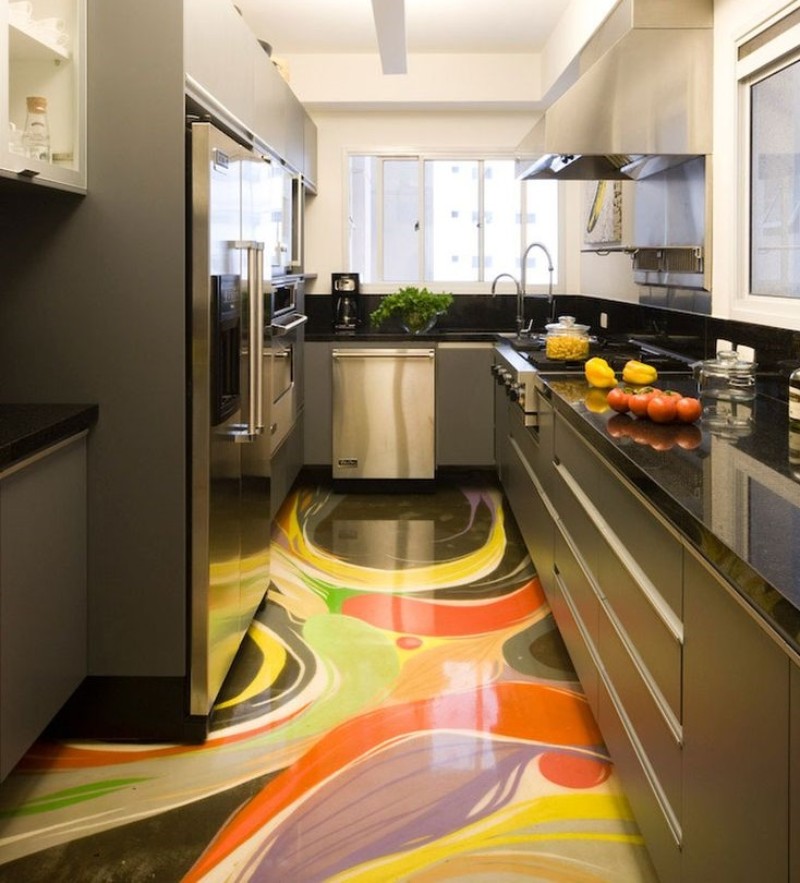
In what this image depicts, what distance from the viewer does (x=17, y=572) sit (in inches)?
87.9

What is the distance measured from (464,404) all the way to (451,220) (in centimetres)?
135

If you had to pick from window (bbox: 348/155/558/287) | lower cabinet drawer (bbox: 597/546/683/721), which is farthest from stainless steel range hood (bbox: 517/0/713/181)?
window (bbox: 348/155/558/287)

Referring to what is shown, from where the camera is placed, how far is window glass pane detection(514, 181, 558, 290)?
6.60 meters

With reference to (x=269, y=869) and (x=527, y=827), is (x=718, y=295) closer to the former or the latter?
(x=527, y=827)

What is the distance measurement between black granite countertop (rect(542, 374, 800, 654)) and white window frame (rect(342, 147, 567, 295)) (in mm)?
3563

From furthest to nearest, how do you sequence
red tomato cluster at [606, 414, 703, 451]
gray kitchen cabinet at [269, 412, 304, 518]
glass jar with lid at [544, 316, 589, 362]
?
gray kitchen cabinet at [269, 412, 304, 518], glass jar with lid at [544, 316, 589, 362], red tomato cluster at [606, 414, 703, 451]

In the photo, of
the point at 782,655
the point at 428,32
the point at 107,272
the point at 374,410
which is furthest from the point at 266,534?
the point at 428,32

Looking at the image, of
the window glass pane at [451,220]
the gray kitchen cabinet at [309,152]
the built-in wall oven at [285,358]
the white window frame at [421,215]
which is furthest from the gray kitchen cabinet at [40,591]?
the window glass pane at [451,220]

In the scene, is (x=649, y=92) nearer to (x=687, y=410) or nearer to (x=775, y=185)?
(x=775, y=185)

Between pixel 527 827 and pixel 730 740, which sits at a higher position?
pixel 730 740

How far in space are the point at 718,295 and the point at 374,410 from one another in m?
2.59

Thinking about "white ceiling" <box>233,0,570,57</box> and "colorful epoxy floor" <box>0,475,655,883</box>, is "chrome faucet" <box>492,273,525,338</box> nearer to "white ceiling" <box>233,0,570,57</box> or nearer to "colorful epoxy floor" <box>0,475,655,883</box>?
"white ceiling" <box>233,0,570,57</box>

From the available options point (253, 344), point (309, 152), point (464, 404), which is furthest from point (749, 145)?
point (309, 152)

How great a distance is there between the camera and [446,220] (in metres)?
6.59
